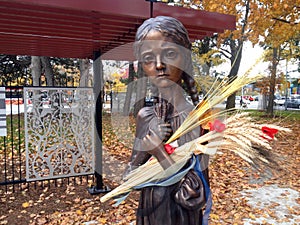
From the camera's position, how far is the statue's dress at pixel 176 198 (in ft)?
4.70

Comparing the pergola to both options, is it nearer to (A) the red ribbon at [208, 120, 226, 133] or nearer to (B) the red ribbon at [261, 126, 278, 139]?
(A) the red ribbon at [208, 120, 226, 133]

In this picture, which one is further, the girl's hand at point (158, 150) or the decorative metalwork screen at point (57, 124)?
the decorative metalwork screen at point (57, 124)

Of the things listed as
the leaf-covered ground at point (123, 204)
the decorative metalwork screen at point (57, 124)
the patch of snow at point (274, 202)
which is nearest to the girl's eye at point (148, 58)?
the leaf-covered ground at point (123, 204)

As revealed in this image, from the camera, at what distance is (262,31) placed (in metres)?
7.29

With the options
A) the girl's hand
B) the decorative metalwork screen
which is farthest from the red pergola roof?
the girl's hand

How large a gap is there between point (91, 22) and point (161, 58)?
7.14 feet

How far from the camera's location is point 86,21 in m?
3.32

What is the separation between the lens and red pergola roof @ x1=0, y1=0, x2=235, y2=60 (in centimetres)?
288

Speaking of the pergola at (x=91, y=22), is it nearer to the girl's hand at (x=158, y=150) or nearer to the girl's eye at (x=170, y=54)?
the girl's eye at (x=170, y=54)

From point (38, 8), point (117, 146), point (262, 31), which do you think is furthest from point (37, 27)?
point (262, 31)

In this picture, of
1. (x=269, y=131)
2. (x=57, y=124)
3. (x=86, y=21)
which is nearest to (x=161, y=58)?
(x=269, y=131)

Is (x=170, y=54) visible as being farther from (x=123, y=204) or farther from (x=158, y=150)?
(x=123, y=204)

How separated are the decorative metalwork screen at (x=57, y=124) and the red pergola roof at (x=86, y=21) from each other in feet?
2.98

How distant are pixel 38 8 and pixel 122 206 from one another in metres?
3.12
